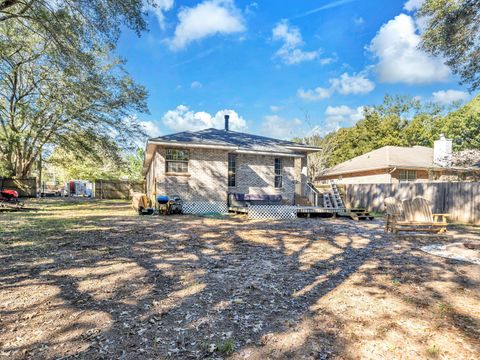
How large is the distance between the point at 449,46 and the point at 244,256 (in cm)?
1215

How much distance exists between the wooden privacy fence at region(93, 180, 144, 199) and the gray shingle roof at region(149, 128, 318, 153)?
17.1m

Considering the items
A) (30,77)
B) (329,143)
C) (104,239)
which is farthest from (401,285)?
(329,143)

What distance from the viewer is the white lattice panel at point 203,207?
1476cm

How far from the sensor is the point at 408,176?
2264cm

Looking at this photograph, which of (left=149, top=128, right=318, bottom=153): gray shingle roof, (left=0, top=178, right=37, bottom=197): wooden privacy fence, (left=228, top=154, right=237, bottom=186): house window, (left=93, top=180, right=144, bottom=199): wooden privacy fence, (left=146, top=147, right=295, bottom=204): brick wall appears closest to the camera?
(left=146, top=147, right=295, bottom=204): brick wall

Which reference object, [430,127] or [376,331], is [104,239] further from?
[430,127]

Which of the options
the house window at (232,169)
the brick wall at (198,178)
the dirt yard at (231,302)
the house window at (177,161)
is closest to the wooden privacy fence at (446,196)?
the dirt yard at (231,302)

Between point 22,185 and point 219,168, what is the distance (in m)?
19.0

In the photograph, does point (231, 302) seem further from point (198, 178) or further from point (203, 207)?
point (198, 178)

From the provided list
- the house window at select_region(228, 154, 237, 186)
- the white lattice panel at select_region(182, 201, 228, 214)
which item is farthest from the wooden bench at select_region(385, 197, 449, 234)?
the house window at select_region(228, 154, 237, 186)

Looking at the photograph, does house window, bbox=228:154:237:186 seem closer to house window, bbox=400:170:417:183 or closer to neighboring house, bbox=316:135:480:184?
neighboring house, bbox=316:135:480:184

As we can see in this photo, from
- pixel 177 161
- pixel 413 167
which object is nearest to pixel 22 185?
pixel 177 161

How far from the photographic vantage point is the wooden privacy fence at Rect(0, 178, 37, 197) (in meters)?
22.7

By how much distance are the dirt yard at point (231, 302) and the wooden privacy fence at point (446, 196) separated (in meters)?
8.34
